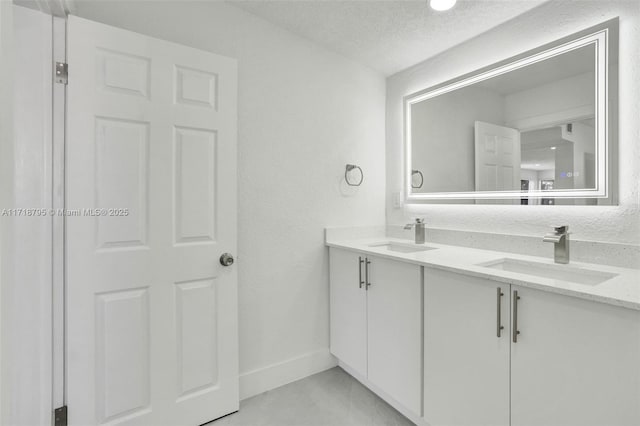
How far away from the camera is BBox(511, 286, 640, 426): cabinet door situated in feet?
3.12

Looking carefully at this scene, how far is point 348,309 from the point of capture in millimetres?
2066

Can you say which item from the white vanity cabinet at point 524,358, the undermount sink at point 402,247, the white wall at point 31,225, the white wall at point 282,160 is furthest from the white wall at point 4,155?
the undermount sink at point 402,247

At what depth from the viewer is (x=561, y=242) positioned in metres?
1.50

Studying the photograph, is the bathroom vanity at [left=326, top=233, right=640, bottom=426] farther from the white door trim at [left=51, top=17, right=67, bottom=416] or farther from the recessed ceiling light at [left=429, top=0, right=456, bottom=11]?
the white door trim at [left=51, top=17, right=67, bottom=416]

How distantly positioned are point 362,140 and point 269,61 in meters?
0.91

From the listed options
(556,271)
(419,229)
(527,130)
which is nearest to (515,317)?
(556,271)

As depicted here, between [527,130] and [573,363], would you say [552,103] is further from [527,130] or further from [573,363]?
[573,363]

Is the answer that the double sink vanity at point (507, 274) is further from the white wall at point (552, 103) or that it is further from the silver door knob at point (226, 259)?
the silver door knob at point (226, 259)

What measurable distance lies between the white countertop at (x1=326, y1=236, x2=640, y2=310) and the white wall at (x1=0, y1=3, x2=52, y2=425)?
5.13ft

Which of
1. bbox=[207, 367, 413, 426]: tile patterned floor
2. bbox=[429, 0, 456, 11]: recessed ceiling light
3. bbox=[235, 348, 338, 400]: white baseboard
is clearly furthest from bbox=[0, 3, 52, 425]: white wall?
bbox=[429, 0, 456, 11]: recessed ceiling light

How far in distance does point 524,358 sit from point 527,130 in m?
1.28

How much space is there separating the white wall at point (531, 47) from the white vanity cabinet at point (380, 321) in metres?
0.72

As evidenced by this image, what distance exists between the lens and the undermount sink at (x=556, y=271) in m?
1.37

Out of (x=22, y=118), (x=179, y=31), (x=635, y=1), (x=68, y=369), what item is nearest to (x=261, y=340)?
(x=68, y=369)
